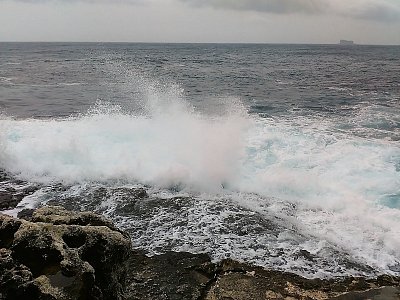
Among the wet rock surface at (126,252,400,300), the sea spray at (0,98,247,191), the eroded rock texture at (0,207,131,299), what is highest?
the eroded rock texture at (0,207,131,299)

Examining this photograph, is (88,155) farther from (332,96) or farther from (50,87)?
(50,87)

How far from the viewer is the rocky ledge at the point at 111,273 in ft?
17.6

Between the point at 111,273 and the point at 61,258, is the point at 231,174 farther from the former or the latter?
the point at 61,258

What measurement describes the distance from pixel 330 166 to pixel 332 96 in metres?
15.1

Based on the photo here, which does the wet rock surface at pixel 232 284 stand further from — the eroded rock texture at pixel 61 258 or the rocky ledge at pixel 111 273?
the eroded rock texture at pixel 61 258

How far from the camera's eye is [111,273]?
20.3 ft

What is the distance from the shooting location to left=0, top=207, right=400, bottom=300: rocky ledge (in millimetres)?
5379

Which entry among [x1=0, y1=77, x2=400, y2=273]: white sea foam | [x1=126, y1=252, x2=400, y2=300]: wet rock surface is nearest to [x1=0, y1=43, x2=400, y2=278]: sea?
[x1=0, y1=77, x2=400, y2=273]: white sea foam

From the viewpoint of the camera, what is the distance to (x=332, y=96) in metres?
28.0

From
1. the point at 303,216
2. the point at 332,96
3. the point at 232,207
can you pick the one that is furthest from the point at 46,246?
the point at 332,96

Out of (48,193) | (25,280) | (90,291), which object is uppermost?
(25,280)

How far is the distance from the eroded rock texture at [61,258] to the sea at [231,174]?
292 cm

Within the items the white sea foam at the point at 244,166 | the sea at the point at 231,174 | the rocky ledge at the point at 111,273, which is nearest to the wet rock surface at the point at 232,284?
the rocky ledge at the point at 111,273

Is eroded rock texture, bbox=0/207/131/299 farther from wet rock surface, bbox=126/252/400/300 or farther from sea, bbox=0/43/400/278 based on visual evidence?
sea, bbox=0/43/400/278
